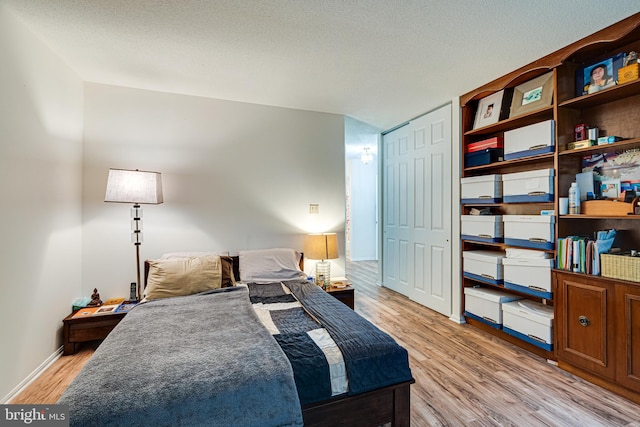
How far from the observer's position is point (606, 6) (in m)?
1.81

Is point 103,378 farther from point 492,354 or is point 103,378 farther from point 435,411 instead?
point 492,354

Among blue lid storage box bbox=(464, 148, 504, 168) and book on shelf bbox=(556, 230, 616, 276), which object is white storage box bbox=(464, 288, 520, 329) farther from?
blue lid storage box bbox=(464, 148, 504, 168)

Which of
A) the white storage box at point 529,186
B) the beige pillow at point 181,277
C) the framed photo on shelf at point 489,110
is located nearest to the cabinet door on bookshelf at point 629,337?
the white storage box at point 529,186

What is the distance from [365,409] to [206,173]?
2693 millimetres

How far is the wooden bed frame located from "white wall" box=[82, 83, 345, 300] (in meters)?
2.10

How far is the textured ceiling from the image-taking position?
1826 millimetres

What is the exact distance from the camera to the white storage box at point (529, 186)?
2.41 metres

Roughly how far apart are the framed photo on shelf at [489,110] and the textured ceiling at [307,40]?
23cm

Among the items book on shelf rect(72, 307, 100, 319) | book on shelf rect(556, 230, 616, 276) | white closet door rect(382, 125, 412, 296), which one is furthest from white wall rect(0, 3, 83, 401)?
book on shelf rect(556, 230, 616, 276)

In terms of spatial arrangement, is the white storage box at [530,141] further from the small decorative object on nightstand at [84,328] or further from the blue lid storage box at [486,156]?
the small decorative object on nightstand at [84,328]

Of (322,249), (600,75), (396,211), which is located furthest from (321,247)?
(600,75)

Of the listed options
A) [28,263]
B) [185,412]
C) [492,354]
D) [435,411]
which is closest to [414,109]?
[492,354]

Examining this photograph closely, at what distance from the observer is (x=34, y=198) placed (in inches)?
85.7

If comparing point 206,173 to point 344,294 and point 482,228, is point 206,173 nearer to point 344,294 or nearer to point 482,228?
point 344,294
